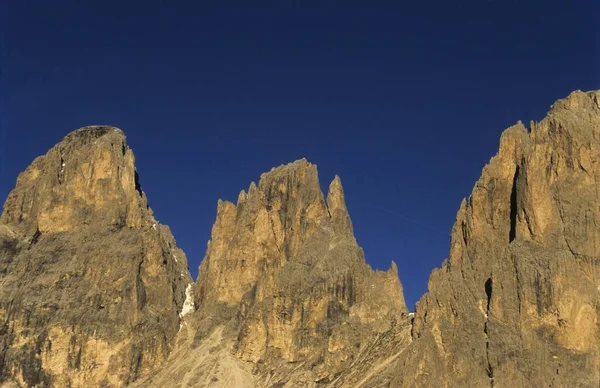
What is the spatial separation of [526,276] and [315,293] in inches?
2194

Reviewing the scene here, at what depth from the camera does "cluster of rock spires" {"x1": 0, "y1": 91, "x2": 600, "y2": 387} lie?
124 metres

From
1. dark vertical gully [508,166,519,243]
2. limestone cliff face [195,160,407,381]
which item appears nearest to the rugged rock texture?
limestone cliff face [195,160,407,381]

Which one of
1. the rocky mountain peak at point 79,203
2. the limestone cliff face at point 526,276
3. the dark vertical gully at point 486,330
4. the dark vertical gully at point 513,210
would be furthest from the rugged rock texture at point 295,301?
the dark vertical gully at point 513,210

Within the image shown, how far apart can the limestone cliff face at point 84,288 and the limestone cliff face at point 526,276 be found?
65.8m

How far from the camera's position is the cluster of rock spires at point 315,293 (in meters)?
124

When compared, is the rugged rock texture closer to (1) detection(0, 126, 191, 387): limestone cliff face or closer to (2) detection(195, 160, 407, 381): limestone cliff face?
(2) detection(195, 160, 407, 381): limestone cliff face

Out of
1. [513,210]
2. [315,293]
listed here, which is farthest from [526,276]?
[315,293]

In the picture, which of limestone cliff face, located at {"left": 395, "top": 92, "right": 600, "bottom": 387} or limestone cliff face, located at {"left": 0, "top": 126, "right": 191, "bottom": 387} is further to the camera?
limestone cliff face, located at {"left": 0, "top": 126, "right": 191, "bottom": 387}

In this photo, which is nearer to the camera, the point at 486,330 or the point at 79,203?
the point at 486,330

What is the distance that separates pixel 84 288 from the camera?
179625 millimetres

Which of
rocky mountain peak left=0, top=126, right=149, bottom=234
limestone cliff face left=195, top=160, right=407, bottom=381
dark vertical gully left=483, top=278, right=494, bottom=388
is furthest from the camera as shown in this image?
rocky mountain peak left=0, top=126, right=149, bottom=234

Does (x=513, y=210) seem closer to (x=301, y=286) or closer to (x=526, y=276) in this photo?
(x=526, y=276)

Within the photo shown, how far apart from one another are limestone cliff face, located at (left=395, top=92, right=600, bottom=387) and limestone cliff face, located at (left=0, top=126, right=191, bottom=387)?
65.8 metres

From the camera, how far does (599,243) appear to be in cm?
12556
